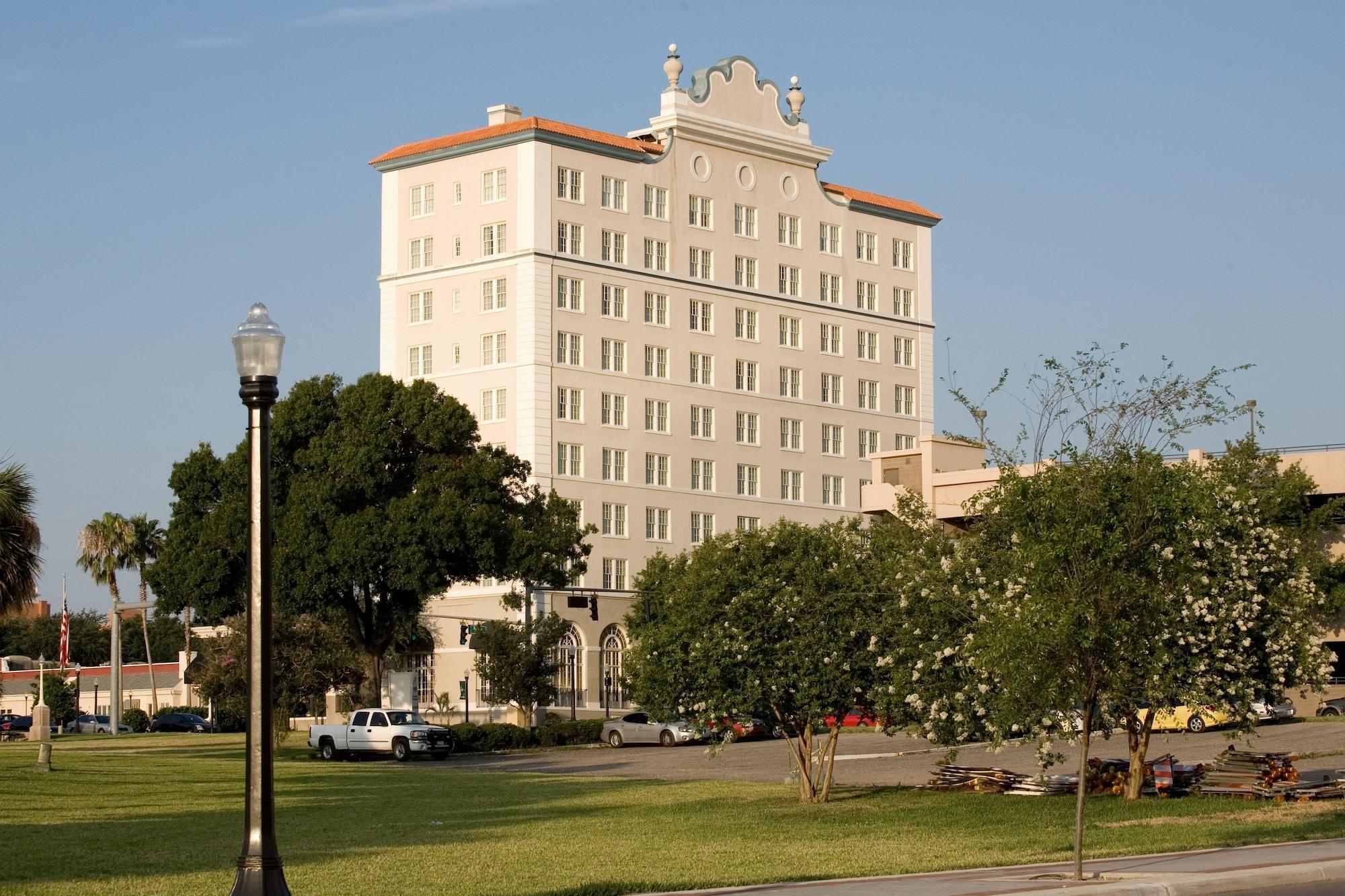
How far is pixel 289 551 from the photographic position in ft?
226

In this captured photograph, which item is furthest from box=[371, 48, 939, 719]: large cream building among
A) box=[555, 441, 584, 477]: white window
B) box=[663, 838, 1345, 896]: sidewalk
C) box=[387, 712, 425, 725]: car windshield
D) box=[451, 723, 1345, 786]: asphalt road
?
box=[663, 838, 1345, 896]: sidewalk

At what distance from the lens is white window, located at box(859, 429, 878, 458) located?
109 m

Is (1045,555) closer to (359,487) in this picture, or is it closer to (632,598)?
(359,487)

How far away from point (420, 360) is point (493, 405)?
6.41m

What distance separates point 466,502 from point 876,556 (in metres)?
36.5

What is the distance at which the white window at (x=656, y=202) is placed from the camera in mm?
98562

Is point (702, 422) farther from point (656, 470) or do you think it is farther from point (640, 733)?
point (640, 733)

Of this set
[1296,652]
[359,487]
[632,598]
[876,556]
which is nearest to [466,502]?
[359,487]

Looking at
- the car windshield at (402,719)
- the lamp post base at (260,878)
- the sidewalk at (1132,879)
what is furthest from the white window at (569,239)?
the lamp post base at (260,878)

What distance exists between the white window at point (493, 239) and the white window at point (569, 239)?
2.79m

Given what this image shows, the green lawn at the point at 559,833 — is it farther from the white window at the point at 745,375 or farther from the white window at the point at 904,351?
the white window at the point at 904,351

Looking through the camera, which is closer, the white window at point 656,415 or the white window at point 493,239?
the white window at point 493,239

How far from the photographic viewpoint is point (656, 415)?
324ft

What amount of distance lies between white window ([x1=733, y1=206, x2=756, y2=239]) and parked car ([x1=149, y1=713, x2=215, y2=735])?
40694 millimetres
